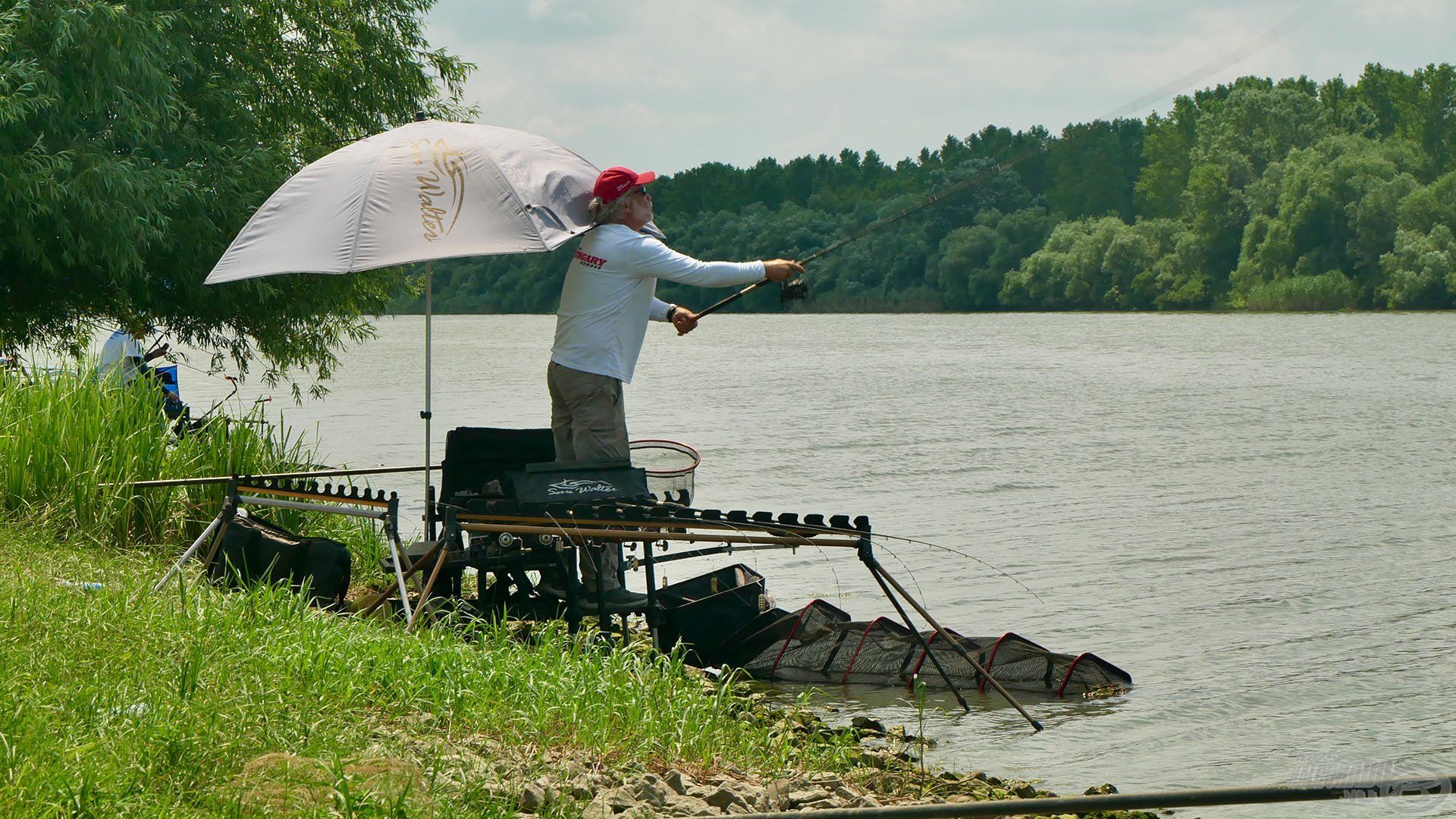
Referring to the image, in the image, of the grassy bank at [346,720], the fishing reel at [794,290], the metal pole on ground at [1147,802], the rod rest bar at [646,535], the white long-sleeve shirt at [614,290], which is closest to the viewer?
the metal pole on ground at [1147,802]

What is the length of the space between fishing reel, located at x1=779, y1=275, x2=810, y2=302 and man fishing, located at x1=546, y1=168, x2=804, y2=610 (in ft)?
0.70

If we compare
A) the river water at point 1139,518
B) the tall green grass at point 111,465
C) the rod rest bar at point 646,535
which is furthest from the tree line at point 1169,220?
the rod rest bar at point 646,535

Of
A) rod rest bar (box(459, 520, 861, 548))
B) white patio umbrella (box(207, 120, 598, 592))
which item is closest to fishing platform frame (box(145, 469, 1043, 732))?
rod rest bar (box(459, 520, 861, 548))

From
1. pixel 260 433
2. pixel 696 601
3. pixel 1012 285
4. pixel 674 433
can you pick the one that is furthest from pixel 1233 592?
pixel 1012 285

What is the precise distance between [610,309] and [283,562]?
6.84 feet

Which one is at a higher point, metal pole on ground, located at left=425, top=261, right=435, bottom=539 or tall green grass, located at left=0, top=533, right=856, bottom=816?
metal pole on ground, located at left=425, top=261, right=435, bottom=539

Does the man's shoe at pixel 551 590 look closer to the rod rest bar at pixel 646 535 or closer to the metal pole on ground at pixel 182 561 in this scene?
the rod rest bar at pixel 646 535

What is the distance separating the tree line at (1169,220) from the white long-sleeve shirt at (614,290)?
159 feet

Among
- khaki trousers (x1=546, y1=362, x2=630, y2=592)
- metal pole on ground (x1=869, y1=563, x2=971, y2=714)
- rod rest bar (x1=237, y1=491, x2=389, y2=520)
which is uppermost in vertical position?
khaki trousers (x1=546, y1=362, x2=630, y2=592)

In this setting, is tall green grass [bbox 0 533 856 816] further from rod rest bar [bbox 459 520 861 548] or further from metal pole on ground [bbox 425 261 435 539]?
metal pole on ground [bbox 425 261 435 539]

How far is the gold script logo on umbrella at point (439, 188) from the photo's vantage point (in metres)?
7.12

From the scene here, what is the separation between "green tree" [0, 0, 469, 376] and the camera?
12.4 metres

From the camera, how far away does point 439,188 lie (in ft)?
23.8

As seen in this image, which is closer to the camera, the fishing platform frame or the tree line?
the fishing platform frame
